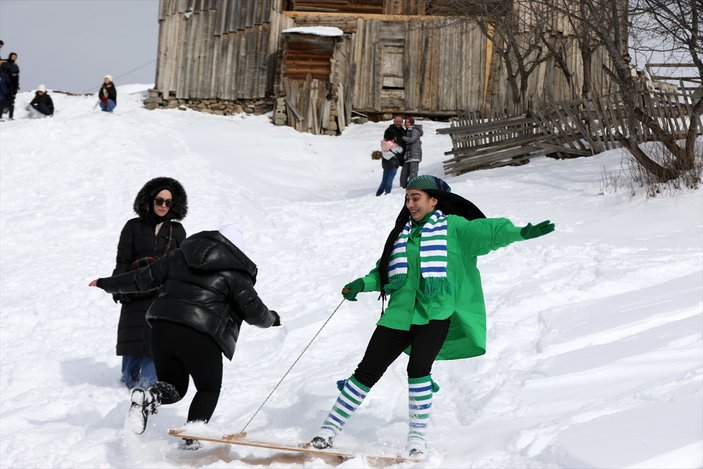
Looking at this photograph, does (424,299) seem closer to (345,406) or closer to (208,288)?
(345,406)

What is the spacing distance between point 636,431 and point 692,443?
29 centimetres

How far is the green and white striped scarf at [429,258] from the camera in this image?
167 inches

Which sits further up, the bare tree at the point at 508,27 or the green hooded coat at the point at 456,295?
the bare tree at the point at 508,27

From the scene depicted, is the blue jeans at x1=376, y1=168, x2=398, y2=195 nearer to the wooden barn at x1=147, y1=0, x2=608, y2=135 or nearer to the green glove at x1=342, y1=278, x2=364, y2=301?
the wooden barn at x1=147, y1=0, x2=608, y2=135

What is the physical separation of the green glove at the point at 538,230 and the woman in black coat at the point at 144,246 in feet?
9.42

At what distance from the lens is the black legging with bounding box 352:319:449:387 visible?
4258 millimetres

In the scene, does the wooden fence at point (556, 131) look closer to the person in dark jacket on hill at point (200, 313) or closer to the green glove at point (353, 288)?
the green glove at point (353, 288)

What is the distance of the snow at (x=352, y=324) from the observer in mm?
4133

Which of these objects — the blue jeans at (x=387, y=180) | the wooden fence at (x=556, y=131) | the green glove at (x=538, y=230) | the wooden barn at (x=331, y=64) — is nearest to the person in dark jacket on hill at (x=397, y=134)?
the blue jeans at (x=387, y=180)

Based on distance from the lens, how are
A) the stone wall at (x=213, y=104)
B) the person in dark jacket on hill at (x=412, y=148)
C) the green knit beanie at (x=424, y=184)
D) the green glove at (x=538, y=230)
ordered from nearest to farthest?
the green glove at (x=538, y=230) → the green knit beanie at (x=424, y=184) → the person in dark jacket on hill at (x=412, y=148) → the stone wall at (x=213, y=104)

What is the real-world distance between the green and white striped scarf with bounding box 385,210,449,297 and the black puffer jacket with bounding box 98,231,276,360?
2.58ft

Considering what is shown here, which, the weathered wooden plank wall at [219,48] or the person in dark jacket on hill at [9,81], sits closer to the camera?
the person in dark jacket on hill at [9,81]

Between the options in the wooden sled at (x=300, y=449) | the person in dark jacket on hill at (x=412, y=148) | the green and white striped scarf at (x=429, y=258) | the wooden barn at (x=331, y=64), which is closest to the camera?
the wooden sled at (x=300, y=449)

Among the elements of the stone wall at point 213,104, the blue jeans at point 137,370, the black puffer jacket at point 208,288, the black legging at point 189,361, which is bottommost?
the blue jeans at point 137,370
